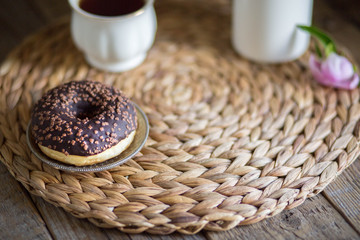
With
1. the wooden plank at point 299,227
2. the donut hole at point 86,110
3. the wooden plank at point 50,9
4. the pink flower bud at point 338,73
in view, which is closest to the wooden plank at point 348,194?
the wooden plank at point 299,227

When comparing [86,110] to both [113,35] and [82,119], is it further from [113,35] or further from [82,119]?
[113,35]

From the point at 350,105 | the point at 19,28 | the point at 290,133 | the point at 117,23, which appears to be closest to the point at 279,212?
the point at 290,133

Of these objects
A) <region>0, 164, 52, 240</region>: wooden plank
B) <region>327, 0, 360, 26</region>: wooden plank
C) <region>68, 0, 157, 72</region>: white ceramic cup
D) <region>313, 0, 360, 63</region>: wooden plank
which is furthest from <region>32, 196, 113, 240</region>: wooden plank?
<region>327, 0, 360, 26</region>: wooden plank

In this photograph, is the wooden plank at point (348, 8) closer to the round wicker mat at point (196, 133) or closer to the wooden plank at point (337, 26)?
the wooden plank at point (337, 26)

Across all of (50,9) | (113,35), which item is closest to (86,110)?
(113,35)

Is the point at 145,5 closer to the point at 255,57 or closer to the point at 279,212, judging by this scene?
the point at 255,57

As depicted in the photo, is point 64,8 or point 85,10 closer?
point 85,10

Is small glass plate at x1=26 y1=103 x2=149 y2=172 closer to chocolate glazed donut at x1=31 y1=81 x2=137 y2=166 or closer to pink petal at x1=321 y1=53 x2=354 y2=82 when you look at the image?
chocolate glazed donut at x1=31 y1=81 x2=137 y2=166
